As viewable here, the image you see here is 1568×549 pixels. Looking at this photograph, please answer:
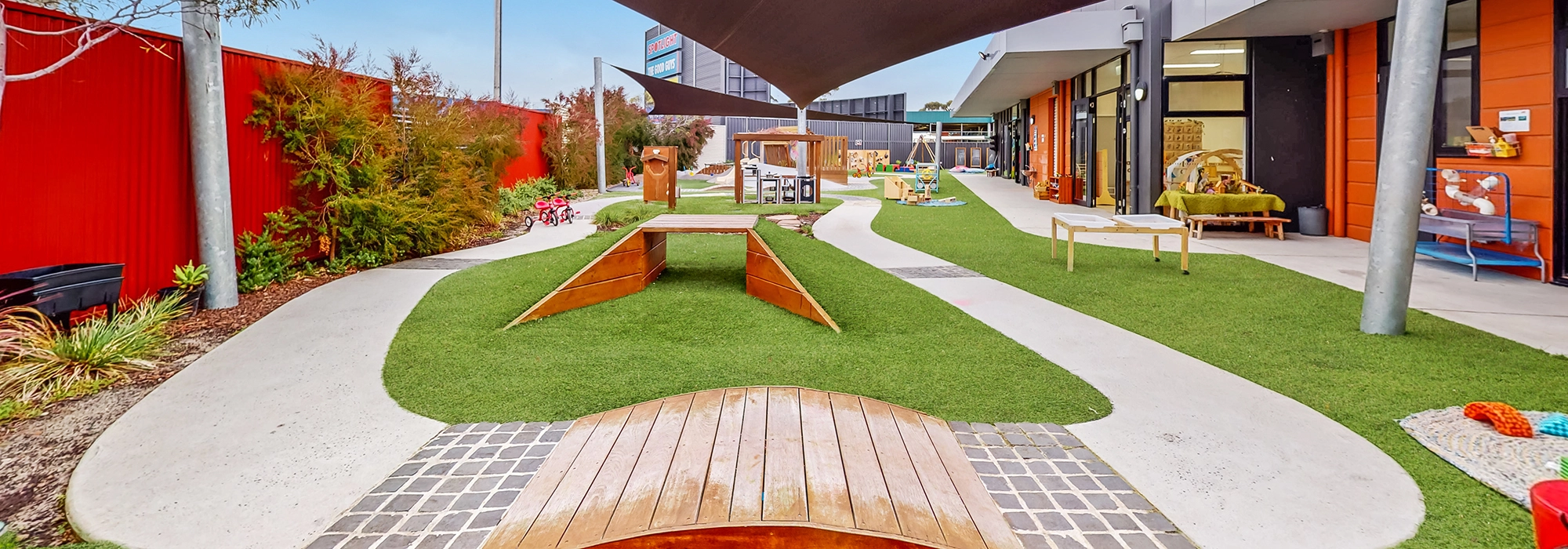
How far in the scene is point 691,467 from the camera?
1879 mm

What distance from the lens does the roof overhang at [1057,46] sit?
12422mm

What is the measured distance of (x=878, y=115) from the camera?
51688 mm

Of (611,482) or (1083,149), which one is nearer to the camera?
(611,482)

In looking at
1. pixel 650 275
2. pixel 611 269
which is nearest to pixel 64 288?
pixel 611 269

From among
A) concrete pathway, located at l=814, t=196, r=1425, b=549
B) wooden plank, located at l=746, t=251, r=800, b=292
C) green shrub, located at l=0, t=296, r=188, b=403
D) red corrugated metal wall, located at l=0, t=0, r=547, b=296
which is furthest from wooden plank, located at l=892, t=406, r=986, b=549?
red corrugated metal wall, located at l=0, t=0, r=547, b=296

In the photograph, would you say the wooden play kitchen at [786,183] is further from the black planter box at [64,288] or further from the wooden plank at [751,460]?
the wooden plank at [751,460]

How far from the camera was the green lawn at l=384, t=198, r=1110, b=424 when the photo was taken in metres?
3.63

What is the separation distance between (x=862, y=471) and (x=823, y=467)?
0.28 feet

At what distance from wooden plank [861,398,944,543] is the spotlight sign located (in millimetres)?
66483

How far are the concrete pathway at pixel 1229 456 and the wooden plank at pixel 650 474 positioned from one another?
146cm

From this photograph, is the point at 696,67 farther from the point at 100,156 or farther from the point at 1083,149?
the point at 100,156

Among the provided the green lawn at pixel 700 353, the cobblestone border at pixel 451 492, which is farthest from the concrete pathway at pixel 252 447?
the green lawn at pixel 700 353

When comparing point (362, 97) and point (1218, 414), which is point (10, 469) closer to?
point (1218, 414)

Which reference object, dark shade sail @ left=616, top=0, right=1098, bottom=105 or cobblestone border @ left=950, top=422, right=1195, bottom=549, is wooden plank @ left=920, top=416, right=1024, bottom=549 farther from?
dark shade sail @ left=616, top=0, right=1098, bottom=105
